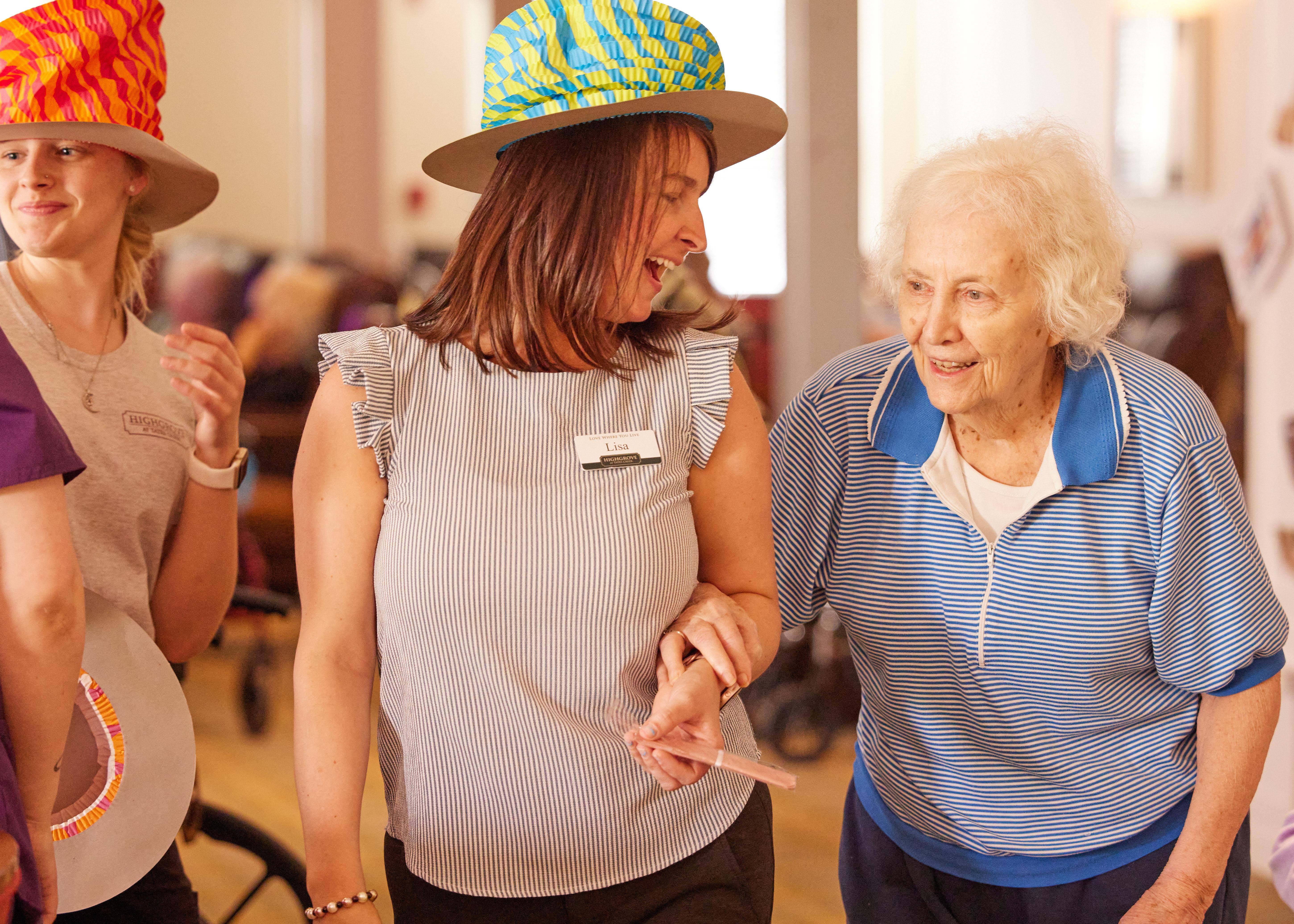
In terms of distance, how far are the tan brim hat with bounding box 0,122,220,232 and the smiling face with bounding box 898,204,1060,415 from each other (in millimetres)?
1042

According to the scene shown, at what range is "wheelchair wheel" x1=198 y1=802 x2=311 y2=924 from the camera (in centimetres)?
228

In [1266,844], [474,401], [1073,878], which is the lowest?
[1266,844]

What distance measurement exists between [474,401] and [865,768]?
35.7 inches

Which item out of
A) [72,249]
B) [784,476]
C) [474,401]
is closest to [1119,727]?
[784,476]

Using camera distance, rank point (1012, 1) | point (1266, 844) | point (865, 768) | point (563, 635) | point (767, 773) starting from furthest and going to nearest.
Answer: point (1012, 1), point (1266, 844), point (865, 768), point (563, 635), point (767, 773)

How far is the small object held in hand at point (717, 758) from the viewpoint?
110cm

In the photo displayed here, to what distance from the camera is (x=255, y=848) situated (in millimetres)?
2301

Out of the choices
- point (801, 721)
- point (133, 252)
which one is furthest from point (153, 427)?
point (801, 721)

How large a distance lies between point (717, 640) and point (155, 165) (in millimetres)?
1127

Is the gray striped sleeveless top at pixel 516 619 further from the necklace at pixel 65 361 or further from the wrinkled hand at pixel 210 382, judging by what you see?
the necklace at pixel 65 361

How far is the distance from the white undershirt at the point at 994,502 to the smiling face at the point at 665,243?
515 millimetres

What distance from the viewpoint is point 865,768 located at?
5.83ft

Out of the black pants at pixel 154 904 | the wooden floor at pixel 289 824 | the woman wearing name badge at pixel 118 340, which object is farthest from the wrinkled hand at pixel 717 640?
the wooden floor at pixel 289 824

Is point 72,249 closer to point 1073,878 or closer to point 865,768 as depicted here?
point 865,768
